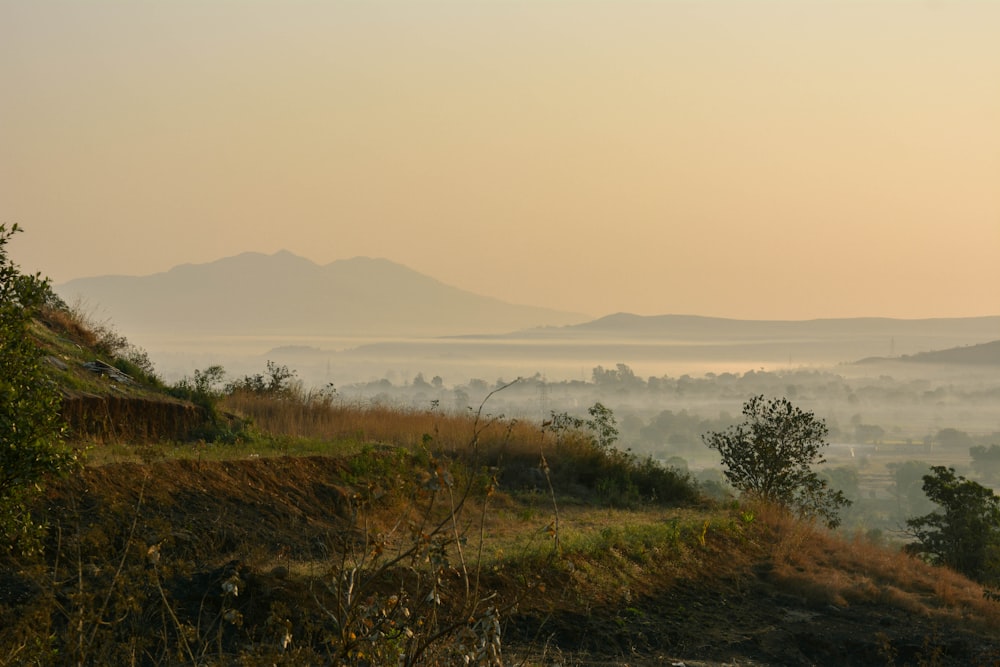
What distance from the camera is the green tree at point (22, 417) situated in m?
9.80

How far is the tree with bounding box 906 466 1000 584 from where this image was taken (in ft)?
72.6

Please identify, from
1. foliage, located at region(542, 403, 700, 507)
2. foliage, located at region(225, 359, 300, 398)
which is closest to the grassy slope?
foliage, located at region(542, 403, 700, 507)

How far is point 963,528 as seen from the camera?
73.7 feet

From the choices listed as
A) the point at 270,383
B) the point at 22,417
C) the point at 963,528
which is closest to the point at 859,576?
the point at 963,528

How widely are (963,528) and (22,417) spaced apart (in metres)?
18.9

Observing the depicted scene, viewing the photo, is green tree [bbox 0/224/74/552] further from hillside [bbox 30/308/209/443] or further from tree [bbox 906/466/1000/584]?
tree [bbox 906/466/1000/584]

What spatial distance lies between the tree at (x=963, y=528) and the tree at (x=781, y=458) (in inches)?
93.4

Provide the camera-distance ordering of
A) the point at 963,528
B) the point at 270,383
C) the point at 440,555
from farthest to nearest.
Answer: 1. the point at 270,383
2. the point at 963,528
3. the point at 440,555

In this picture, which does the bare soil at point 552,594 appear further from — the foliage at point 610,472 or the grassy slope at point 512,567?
the foliage at point 610,472

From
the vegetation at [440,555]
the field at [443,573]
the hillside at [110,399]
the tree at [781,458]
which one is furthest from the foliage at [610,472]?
the hillside at [110,399]

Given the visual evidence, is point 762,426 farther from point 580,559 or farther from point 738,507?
point 580,559

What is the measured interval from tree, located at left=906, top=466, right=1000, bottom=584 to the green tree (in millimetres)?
17956

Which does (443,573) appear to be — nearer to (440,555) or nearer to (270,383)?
(440,555)

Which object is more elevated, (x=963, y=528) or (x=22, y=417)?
(x=22, y=417)
